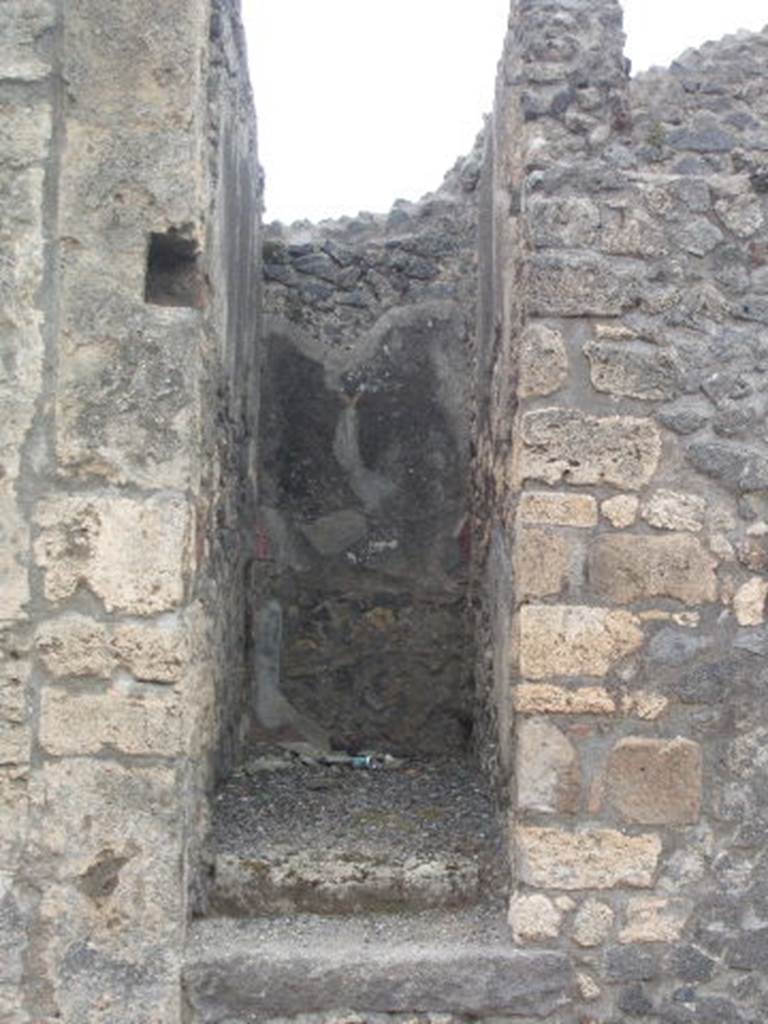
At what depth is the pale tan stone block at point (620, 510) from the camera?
11.4 ft

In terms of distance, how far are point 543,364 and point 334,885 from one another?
1.74 metres

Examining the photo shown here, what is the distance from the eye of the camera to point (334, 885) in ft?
12.3

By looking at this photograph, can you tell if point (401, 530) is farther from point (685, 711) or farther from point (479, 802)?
point (685, 711)

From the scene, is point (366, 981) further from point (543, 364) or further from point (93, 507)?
point (543, 364)

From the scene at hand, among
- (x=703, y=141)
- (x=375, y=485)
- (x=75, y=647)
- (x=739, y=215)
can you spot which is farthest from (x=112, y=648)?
(x=703, y=141)

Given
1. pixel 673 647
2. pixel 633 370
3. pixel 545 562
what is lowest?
pixel 673 647

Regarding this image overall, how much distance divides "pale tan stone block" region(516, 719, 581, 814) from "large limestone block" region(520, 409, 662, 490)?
725mm

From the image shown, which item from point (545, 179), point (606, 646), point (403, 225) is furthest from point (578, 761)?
point (403, 225)

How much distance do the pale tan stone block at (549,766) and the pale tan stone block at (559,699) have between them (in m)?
0.04

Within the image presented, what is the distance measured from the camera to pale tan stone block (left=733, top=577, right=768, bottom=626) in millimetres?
3488

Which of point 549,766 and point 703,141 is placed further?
point 703,141

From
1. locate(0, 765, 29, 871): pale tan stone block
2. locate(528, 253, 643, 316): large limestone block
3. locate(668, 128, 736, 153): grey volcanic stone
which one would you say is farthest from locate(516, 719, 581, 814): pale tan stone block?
locate(668, 128, 736, 153): grey volcanic stone

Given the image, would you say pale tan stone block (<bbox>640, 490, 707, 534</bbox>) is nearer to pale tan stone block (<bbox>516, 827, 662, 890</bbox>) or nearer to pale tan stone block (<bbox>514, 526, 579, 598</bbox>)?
pale tan stone block (<bbox>514, 526, 579, 598</bbox>)

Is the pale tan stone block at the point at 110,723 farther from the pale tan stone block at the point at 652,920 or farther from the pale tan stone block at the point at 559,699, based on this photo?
the pale tan stone block at the point at 652,920
